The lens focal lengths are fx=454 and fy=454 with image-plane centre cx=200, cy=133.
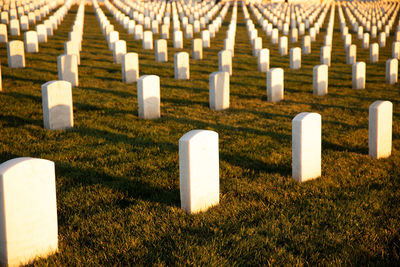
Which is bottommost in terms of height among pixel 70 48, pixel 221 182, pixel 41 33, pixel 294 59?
pixel 221 182

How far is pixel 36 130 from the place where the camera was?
7.12 metres

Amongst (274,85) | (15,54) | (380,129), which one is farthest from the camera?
(15,54)

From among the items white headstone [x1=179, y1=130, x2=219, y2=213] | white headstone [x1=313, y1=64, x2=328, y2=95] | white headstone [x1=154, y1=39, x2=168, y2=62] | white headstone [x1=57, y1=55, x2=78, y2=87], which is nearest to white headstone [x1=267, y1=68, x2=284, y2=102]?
white headstone [x1=313, y1=64, x2=328, y2=95]

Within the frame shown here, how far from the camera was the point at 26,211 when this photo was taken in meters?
3.37

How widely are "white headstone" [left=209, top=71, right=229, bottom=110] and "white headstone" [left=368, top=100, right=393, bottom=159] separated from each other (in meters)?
3.42

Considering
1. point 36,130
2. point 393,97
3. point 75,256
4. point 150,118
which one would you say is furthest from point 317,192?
point 393,97

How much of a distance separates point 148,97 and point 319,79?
4475 mm

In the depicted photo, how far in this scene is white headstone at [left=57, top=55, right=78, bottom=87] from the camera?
1050 centimetres

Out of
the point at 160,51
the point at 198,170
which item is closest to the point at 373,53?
the point at 160,51

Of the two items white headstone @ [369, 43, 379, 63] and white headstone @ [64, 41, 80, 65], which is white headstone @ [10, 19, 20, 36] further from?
white headstone @ [369, 43, 379, 63]

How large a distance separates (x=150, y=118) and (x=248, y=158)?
105 inches

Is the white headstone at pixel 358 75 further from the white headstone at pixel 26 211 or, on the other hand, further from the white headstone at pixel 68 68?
the white headstone at pixel 26 211

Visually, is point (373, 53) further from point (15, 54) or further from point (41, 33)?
point (41, 33)

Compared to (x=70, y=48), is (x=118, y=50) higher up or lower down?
lower down
